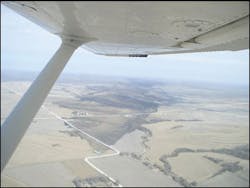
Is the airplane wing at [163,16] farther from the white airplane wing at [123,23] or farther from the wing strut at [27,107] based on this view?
the wing strut at [27,107]

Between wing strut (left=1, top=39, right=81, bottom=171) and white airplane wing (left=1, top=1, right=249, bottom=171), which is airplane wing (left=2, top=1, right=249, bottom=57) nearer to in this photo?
white airplane wing (left=1, top=1, right=249, bottom=171)

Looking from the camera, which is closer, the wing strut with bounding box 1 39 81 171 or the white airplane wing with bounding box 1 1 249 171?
the white airplane wing with bounding box 1 1 249 171

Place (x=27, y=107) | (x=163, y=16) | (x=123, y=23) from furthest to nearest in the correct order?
(x=27, y=107) → (x=123, y=23) → (x=163, y=16)

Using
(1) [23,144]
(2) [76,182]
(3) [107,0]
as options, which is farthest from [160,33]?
(1) [23,144]

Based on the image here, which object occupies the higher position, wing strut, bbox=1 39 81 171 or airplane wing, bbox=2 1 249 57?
airplane wing, bbox=2 1 249 57

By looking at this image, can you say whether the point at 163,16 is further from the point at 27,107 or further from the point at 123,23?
the point at 27,107

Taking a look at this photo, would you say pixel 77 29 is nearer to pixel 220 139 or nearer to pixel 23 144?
pixel 23 144

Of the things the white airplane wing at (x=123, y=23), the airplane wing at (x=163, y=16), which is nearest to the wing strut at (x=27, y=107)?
the white airplane wing at (x=123, y=23)

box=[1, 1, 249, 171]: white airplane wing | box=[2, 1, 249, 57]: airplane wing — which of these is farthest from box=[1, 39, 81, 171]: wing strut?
box=[2, 1, 249, 57]: airplane wing

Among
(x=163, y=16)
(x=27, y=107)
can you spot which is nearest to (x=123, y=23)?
(x=163, y=16)
